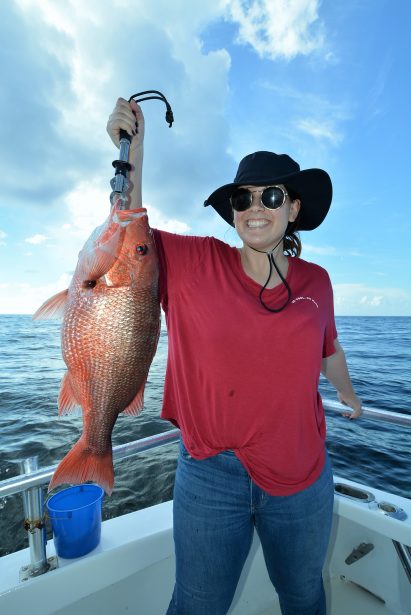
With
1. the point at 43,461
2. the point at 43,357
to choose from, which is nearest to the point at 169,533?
the point at 43,461

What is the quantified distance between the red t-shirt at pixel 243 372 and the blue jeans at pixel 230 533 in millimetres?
69

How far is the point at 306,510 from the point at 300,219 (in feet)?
5.32

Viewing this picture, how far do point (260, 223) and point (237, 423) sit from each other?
1002 millimetres

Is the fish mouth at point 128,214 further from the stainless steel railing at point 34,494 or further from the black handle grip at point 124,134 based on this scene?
the stainless steel railing at point 34,494

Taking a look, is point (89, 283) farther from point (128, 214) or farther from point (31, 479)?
point (31, 479)

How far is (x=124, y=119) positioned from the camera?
1.56 metres

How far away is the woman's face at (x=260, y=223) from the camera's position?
1892 millimetres

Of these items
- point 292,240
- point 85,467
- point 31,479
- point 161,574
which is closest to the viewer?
point 85,467

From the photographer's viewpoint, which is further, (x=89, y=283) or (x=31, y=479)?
(x=31, y=479)

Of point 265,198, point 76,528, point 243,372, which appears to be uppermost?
point 265,198

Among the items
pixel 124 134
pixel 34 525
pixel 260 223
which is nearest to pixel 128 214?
pixel 124 134

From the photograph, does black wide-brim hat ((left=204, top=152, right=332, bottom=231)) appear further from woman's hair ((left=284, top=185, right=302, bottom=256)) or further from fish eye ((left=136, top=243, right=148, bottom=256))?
fish eye ((left=136, top=243, right=148, bottom=256))

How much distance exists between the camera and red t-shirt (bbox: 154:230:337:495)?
1.66 m

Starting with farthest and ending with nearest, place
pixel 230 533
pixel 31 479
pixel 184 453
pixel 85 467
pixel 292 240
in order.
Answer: pixel 292 240 < pixel 31 479 < pixel 184 453 < pixel 230 533 < pixel 85 467
